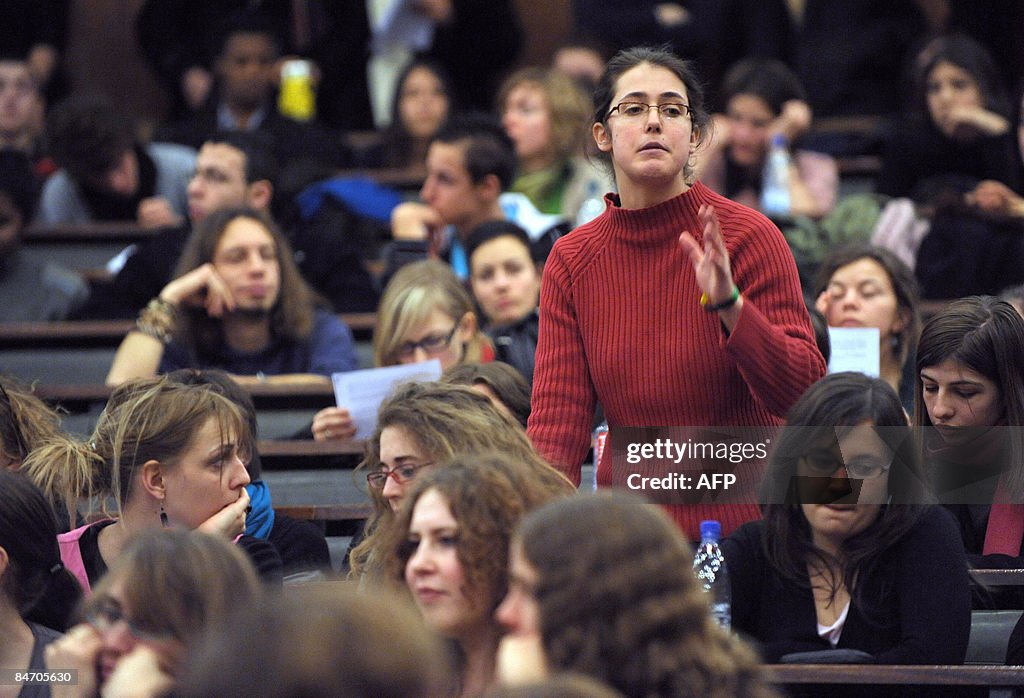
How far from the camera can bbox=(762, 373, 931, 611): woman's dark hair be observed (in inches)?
126

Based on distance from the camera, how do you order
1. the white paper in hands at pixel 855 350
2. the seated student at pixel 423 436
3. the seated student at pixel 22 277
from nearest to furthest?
1. the seated student at pixel 423 436
2. the white paper in hands at pixel 855 350
3. the seated student at pixel 22 277

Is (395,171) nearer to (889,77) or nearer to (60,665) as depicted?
(889,77)

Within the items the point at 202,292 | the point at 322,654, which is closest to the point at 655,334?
the point at 322,654

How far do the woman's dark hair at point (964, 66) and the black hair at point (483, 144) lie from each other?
1.65 m

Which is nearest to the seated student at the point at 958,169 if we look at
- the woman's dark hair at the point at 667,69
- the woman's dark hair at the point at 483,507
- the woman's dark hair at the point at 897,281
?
the woman's dark hair at the point at 897,281

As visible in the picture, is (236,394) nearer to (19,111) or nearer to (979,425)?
(979,425)

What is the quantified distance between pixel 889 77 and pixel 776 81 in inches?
43.0

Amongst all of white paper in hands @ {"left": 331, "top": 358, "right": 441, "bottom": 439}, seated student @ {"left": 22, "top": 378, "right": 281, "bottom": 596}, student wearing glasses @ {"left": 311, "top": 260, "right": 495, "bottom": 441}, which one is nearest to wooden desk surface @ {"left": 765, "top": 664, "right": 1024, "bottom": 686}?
seated student @ {"left": 22, "top": 378, "right": 281, "bottom": 596}

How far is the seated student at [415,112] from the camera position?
7508 mm

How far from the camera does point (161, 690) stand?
241cm

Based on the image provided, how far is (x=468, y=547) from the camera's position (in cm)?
274

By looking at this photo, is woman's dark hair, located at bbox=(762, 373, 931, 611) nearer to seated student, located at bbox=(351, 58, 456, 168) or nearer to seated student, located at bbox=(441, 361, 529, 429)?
seated student, located at bbox=(441, 361, 529, 429)

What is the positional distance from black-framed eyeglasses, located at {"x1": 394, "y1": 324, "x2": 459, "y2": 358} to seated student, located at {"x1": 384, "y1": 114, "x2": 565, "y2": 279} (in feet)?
3.64

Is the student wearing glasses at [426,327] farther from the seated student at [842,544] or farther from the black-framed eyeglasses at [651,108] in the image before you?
the seated student at [842,544]
